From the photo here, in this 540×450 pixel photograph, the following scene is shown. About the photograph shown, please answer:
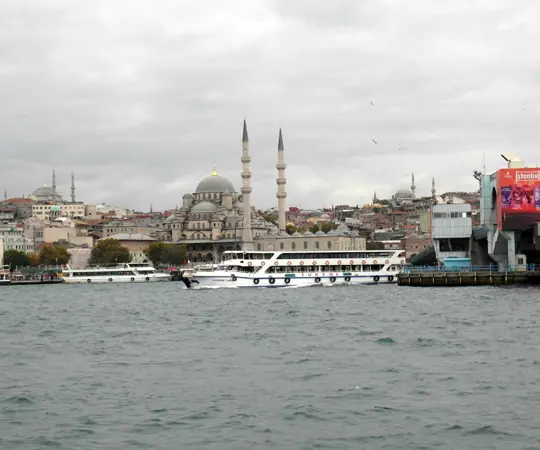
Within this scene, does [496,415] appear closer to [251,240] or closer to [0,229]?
[251,240]

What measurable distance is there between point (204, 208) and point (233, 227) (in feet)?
20.1

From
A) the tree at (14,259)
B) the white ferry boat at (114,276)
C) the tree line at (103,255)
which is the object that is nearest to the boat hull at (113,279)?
the white ferry boat at (114,276)

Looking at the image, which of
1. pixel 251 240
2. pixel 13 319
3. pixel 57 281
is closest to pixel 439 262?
pixel 13 319

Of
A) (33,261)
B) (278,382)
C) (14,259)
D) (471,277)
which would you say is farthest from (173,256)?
(278,382)

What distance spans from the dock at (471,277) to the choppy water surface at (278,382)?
1701 cm

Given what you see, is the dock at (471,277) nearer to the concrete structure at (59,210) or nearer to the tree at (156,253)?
the tree at (156,253)

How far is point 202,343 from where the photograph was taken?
27094 mm

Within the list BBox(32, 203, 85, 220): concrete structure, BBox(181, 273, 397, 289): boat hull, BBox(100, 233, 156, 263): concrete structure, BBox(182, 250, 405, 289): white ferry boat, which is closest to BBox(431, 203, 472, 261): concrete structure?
BBox(182, 250, 405, 289): white ferry boat

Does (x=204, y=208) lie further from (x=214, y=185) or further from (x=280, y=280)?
(x=280, y=280)

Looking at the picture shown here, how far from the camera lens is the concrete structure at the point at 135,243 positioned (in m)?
131

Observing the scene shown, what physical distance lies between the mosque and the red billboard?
54698mm

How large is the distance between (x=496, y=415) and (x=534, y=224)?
1508 inches

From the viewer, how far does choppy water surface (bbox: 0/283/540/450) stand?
15742mm

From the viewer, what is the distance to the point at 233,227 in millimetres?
133500
